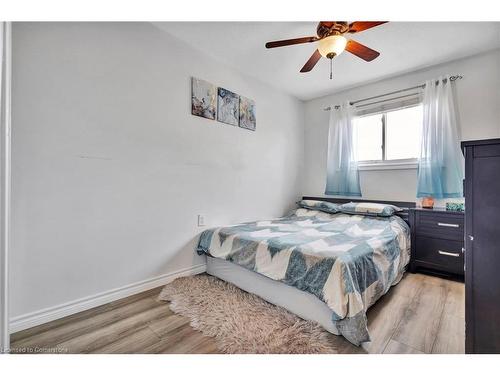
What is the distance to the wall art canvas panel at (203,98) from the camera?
2373mm

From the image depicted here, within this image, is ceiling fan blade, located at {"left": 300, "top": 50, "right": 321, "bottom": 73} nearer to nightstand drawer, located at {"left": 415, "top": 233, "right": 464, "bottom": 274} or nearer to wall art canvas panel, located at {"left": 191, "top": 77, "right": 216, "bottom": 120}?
wall art canvas panel, located at {"left": 191, "top": 77, "right": 216, "bottom": 120}

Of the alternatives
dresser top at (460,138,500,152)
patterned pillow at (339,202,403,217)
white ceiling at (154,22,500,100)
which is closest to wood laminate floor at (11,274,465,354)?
patterned pillow at (339,202,403,217)

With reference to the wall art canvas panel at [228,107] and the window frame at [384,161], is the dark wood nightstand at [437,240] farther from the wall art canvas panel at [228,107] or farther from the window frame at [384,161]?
the wall art canvas panel at [228,107]

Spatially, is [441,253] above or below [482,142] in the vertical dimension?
below

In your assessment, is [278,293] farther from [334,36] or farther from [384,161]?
[384,161]

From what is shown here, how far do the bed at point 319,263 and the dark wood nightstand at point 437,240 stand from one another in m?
0.13

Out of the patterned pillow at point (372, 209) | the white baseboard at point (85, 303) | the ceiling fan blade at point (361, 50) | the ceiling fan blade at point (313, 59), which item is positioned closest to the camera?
the white baseboard at point (85, 303)

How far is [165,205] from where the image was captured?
7.13ft

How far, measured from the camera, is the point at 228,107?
2699 millimetres

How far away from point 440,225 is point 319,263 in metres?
1.77

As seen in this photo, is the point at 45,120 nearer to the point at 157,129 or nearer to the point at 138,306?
the point at 157,129

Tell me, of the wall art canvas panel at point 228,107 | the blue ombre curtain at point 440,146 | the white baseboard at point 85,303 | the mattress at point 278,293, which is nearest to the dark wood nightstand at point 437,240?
the blue ombre curtain at point 440,146

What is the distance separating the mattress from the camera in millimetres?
1500

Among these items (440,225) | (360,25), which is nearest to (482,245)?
(360,25)
